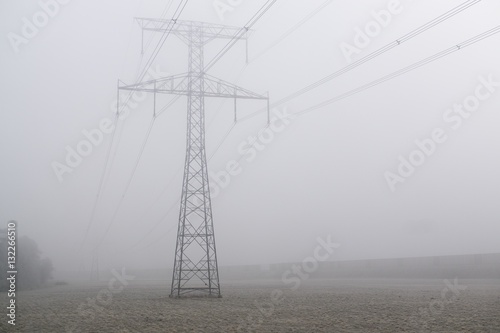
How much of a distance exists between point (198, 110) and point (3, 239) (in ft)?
108

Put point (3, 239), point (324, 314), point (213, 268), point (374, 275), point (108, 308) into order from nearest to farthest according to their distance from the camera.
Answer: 1. point (324, 314)
2. point (108, 308)
3. point (213, 268)
4. point (3, 239)
5. point (374, 275)

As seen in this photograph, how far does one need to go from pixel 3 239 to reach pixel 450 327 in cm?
5056

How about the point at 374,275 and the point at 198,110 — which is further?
the point at 374,275

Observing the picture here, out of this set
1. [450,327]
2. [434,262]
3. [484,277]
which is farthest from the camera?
[434,262]

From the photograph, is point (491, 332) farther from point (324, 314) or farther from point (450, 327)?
point (324, 314)

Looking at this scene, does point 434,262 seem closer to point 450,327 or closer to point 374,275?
A: point 374,275

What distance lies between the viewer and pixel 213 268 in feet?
115

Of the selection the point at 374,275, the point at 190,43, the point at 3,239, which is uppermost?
the point at 190,43

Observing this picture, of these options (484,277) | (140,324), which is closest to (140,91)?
(140,324)

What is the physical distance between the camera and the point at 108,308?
3019 cm

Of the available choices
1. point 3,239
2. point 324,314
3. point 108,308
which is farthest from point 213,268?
point 3,239

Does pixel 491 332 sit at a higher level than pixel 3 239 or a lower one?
lower

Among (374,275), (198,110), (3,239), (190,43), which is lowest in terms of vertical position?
(374,275)

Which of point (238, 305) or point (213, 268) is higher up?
point (213, 268)
